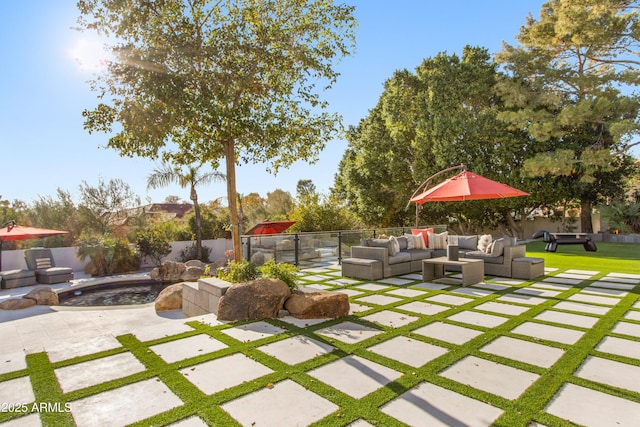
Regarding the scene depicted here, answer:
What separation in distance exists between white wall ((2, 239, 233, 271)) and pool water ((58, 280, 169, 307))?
245 centimetres

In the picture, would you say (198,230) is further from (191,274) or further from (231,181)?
(231,181)

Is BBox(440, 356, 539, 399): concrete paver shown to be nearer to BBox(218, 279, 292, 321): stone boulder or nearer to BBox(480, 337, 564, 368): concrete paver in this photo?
BBox(480, 337, 564, 368): concrete paver

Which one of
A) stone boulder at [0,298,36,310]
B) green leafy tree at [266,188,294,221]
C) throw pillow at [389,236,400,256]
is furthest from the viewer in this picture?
green leafy tree at [266,188,294,221]

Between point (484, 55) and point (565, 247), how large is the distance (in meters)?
8.97

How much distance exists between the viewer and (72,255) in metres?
10.9

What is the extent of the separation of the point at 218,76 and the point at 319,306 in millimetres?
3600

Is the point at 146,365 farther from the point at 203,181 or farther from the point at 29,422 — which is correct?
the point at 203,181

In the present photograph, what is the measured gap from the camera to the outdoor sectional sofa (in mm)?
6977

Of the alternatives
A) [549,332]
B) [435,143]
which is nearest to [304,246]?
[549,332]

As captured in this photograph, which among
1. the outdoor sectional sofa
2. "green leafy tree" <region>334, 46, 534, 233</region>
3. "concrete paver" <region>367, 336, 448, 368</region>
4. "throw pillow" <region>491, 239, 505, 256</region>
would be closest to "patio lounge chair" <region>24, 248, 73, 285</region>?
the outdoor sectional sofa

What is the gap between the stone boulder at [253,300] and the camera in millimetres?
4383

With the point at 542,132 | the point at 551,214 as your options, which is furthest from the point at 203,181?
the point at 551,214

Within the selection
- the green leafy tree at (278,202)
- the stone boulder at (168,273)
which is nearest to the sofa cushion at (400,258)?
the stone boulder at (168,273)

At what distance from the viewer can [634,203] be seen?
1488 centimetres
